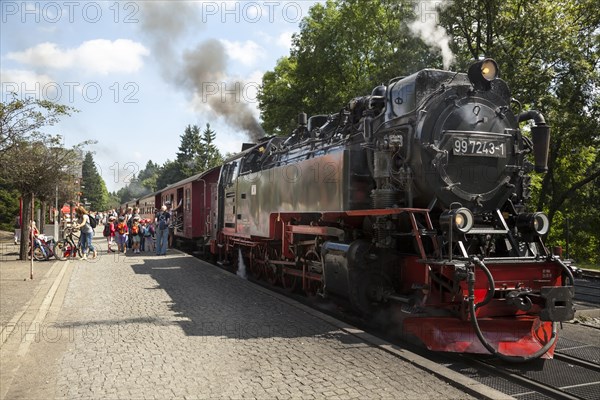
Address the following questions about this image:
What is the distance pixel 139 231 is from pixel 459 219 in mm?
15830

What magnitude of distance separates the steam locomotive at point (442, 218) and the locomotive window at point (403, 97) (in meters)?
0.02

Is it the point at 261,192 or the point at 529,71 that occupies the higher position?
the point at 529,71

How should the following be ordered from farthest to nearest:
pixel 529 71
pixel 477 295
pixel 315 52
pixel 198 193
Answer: pixel 315 52
pixel 198 193
pixel 529 71
pixel 477 295

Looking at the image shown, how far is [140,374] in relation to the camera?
486cm

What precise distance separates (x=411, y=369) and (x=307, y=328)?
192 centimetres

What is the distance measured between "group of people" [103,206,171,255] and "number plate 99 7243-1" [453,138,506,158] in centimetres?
1304

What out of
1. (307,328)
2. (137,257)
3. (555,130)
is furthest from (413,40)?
(307,328)

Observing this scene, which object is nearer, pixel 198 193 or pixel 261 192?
pixel 261 192

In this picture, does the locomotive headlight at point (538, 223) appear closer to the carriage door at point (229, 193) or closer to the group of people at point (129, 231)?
the carriage door at point (229, 193)

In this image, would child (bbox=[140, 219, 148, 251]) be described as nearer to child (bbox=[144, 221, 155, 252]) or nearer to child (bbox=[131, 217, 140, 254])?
child (bbox=[144, 221, 155, 252])

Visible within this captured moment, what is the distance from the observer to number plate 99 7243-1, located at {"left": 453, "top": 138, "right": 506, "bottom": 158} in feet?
20.4

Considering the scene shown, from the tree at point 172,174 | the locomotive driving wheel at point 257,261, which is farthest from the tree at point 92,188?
the locomotive driving wheel at point 257,261

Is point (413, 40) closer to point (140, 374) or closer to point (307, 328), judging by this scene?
point (307, 328)

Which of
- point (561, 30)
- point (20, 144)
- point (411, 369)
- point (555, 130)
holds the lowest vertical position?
point (411, 369)
